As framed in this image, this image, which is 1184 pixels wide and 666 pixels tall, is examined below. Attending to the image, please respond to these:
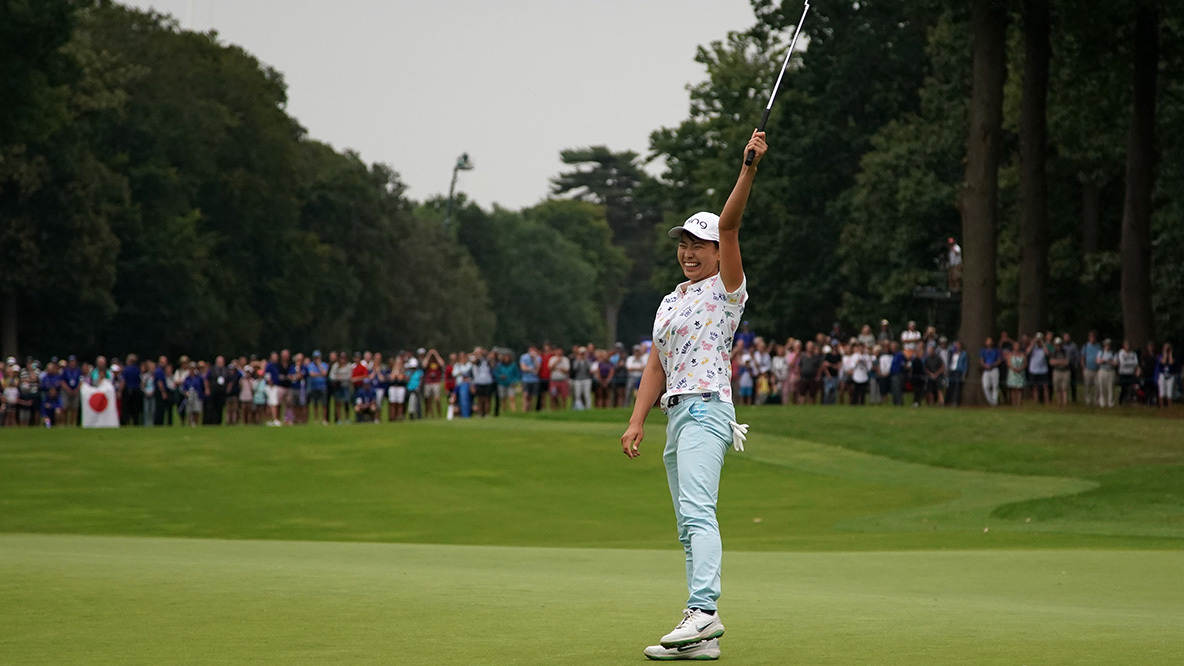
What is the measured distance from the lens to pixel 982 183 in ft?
132

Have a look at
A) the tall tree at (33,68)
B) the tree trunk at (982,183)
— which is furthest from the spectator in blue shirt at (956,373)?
the tall tree at (33,68)

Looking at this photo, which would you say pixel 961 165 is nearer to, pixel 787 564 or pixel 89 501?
pixel 89 501

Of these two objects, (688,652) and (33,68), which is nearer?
(688,652)

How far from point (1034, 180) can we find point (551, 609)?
36488mm

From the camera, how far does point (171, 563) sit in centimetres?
1309

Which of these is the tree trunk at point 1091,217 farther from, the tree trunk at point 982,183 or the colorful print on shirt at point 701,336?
the colorful print on shirt at point 701,336

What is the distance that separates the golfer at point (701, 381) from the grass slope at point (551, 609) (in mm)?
514

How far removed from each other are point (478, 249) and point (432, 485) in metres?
125

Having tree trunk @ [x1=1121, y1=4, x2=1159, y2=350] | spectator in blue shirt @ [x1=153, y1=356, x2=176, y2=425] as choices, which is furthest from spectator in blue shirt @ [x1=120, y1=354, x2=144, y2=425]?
tree trunk @ [x1=1121, y1=4, x2=1159, y2=350]

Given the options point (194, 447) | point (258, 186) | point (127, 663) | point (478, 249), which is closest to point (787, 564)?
point (127, 663)

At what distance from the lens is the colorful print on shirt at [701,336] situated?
7.95 meters

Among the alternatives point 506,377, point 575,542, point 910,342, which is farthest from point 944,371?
point 575,542

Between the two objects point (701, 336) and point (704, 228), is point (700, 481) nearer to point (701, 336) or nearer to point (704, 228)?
point (701, 336)

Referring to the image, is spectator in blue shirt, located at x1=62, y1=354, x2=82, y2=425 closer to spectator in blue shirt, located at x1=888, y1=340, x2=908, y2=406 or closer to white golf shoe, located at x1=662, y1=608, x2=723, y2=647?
spectator in blue shirt, located at x1=888, y1=340, x2=908, y2=406
